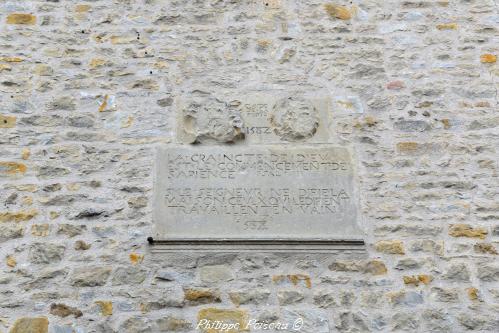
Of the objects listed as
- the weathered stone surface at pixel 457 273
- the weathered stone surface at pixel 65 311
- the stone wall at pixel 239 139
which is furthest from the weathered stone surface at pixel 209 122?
the weathered stone surface at pixel 457 273

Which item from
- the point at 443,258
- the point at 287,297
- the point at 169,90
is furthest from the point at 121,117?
the point at 443,258

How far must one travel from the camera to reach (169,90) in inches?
189

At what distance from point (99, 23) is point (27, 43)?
525 millimetres

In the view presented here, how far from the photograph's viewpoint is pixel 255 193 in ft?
14.6

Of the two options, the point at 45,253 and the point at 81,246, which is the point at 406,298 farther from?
the point at 45,253

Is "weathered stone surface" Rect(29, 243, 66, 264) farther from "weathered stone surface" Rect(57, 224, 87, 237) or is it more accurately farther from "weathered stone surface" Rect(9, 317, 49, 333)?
"weathered stone surface" Rect(9, 317, 49, 333)

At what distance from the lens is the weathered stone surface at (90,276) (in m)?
4.15

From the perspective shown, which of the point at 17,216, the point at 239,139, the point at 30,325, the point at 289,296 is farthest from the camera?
the point at 239,139

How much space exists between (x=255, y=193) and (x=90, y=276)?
1.14 meters

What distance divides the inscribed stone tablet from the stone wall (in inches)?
4.1

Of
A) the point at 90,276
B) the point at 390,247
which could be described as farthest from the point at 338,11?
the point at 90,276

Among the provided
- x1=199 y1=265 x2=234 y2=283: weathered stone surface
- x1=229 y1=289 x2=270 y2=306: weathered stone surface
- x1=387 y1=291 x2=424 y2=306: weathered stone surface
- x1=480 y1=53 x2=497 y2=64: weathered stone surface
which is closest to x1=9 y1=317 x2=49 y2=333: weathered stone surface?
x1=199 y1=265 x2=234 y2=283: weathered stone surface

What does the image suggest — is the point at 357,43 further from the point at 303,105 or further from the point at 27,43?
the point at 27,43

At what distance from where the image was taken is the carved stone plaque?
170 inches
